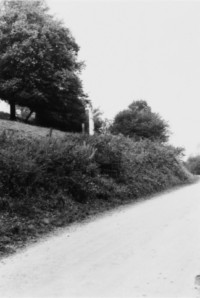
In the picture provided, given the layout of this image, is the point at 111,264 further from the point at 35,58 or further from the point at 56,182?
the point at 35,58

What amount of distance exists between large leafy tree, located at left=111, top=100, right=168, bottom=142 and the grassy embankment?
30.1 metres

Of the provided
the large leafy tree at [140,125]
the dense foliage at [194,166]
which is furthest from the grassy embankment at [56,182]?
the dense foliage at [194,166]

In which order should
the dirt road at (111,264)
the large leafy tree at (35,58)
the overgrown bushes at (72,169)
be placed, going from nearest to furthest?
the dirt road at (111,264), the overgrown bushes at (72,169), the large leafy tree at (35,58)

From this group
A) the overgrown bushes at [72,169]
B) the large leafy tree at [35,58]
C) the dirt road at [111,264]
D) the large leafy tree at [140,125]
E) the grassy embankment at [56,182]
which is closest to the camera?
the dirt road at [111,264]

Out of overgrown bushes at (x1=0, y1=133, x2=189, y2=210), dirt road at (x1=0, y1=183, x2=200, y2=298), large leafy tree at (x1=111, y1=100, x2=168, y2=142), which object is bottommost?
dirt road at (x1=0, y1=183, x2=200, y2=298)

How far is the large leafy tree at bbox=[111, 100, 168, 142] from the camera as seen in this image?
181 ft

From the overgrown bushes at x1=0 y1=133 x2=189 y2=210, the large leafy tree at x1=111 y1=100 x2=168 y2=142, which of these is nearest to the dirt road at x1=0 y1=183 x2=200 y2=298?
the overgrown bushes at x1=0 y1=133 x2=189 y2=210

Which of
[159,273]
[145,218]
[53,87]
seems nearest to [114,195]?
[145,218]

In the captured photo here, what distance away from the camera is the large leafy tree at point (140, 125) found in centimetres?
5528

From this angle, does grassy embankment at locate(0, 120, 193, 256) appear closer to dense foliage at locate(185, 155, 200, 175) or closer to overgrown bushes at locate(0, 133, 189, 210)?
overgrown bushes at locate(0, 133, 189, 210)

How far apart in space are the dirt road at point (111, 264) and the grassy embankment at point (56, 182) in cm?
123

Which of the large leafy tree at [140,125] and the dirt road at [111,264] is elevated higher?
the large leafy tree at [140,125]

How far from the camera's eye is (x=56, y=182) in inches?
609

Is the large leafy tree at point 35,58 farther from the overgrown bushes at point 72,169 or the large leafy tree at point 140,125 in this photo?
the large leafy tree at point 140,125
